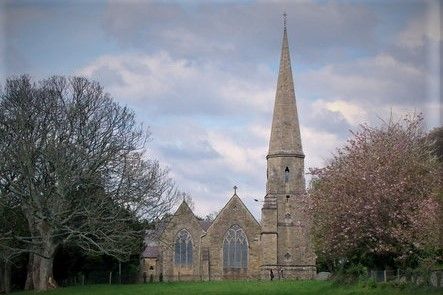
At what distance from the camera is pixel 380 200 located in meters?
32.8

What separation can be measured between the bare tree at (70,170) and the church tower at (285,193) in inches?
911

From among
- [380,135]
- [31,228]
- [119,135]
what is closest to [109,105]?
[119,135]

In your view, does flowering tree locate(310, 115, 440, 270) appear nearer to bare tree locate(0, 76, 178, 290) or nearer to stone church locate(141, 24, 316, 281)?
bare tree locate(0, 76, 178, 290)

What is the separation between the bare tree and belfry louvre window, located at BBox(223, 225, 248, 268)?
2520cm

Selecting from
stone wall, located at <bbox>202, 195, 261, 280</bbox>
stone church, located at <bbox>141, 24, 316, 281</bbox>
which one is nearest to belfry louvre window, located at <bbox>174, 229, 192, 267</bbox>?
stone church, located at <bbox>141, 24, 316, 281</bbox>

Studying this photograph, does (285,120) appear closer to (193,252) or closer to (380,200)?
(193,252)

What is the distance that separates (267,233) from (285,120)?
32.7ft

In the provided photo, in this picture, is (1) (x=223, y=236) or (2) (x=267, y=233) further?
(1) (x=223, y=236)

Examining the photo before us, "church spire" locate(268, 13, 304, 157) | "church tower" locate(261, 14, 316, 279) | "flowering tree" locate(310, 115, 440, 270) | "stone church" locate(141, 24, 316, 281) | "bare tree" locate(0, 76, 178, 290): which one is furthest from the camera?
"church spire" locate(268, 13, 304, 157)

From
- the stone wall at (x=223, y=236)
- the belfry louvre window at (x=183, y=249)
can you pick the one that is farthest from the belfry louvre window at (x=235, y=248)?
the belfry louvre window at (x=183, y=249)

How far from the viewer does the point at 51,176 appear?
40219 millimetres

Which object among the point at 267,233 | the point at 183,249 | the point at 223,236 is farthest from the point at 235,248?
the point at 183,249

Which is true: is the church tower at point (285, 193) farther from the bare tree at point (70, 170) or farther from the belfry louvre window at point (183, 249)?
the bare tree at point (70, 170)

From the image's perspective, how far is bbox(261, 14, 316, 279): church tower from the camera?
63.0 m
